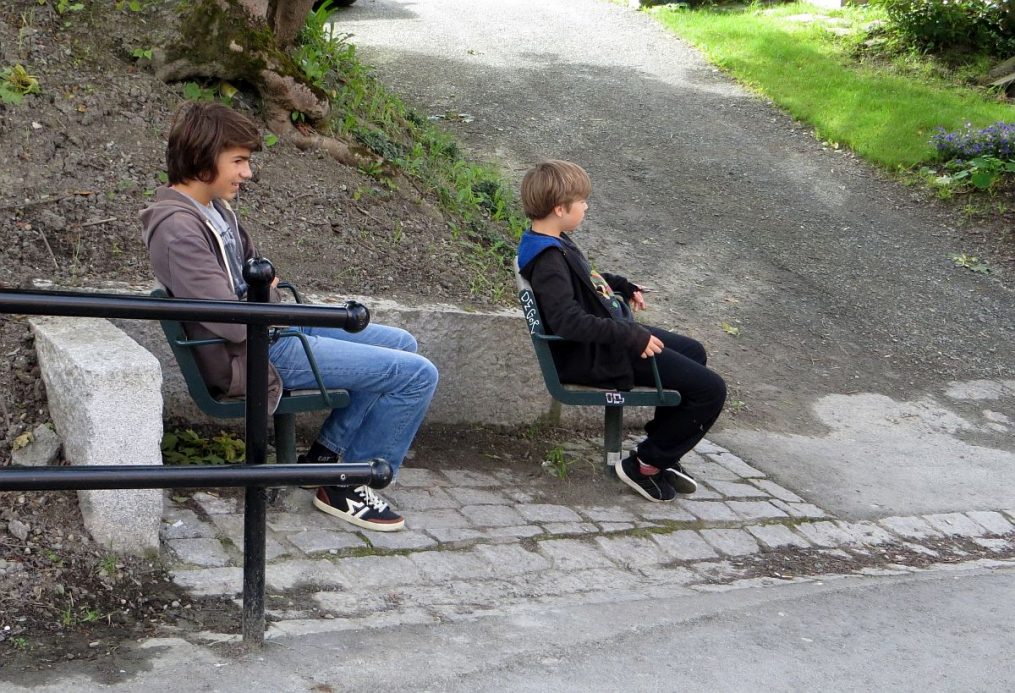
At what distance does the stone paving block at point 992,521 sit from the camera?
215 inches

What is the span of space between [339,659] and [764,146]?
8363mm

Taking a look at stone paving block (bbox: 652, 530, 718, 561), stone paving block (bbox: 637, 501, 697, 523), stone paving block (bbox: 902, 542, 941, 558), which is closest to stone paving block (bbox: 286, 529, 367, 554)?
stone paving block (bbox: 652, 530, 718, 561)

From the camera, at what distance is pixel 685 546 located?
4723 millimetres

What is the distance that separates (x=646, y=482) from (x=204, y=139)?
243 cm

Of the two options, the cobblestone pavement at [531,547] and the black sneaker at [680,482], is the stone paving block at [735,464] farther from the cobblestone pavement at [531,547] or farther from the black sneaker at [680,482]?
the black sneaker at [680,482]

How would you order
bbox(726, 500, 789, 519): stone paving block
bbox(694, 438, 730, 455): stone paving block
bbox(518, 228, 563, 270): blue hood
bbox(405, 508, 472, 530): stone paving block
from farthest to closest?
bbox(694, 438, 730, 455): stone paving block
bbox(726, 500, 789, 519): stone paving block
bbox(518, 228, 563, 270): blue hood
bbox(405, 508, 472, 530): stone paving block

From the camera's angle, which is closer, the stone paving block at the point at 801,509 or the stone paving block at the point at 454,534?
the stone paving block at the point at 454,534

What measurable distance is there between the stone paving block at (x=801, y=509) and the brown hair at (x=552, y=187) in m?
1.76

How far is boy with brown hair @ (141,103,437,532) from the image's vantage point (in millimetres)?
3965

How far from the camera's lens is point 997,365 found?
7.62 metres

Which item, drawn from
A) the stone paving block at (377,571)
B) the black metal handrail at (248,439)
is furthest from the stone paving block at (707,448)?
the black metal handrail at (248,439)

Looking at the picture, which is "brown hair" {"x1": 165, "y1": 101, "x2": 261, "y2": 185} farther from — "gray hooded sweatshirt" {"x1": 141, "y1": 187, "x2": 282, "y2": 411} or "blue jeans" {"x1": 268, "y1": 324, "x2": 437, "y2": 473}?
"blue jeans" {"x1": 268, "y1": 324, "x2": 437, "y2": 473}

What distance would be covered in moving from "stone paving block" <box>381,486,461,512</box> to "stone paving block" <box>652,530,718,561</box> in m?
0.87

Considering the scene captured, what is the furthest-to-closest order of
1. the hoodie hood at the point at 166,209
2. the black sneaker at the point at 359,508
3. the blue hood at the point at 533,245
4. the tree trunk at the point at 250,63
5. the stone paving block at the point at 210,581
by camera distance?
the tree trunk at the point at 250,63
the blue hood at the point at 533,245
the black sneaker at the point at 359,508
the hoodie hood at the point at 166,209
the stone paving block at the point at 210,581
